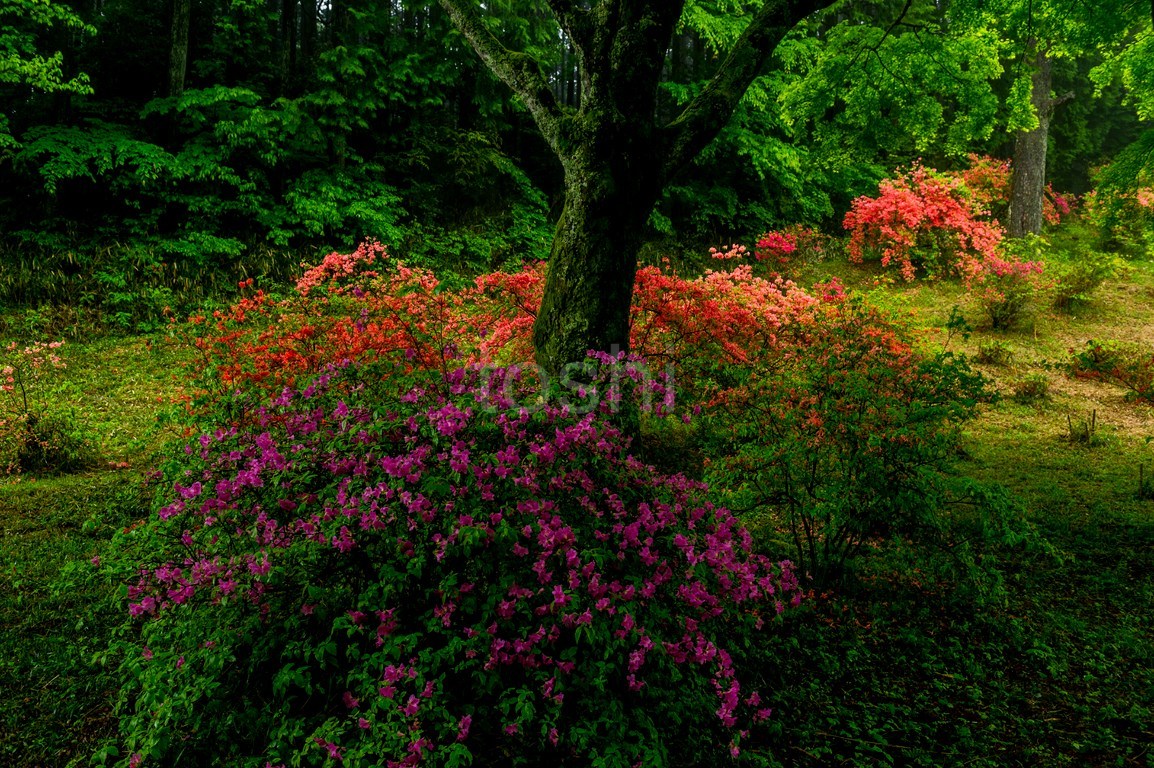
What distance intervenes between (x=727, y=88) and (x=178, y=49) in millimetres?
10508

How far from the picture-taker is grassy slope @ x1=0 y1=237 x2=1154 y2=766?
2.76 meters

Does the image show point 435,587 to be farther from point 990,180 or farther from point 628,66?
point 990,180

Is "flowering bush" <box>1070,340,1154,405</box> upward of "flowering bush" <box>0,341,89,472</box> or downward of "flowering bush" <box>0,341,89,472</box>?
upward

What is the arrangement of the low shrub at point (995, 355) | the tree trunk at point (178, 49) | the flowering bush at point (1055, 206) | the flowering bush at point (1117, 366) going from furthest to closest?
the flowering bush at point (1055, 206), the tree trunk at point (178, 49), the low shrub at point (995, 355), the flowering bush at point (1117, 366)

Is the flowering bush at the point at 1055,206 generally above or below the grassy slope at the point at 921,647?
above

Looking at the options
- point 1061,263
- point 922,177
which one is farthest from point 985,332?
point 922,177

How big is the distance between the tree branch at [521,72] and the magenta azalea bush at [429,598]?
9.12 ft

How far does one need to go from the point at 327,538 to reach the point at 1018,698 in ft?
10.6

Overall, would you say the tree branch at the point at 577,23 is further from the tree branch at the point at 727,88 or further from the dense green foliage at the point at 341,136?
the dense green foliage at the point at 341,136

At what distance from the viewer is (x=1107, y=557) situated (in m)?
4.48

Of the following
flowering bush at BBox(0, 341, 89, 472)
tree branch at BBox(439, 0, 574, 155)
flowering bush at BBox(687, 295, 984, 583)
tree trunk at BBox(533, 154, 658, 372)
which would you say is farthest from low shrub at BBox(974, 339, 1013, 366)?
flowering bush at BBox(0, 341, 89, 472)

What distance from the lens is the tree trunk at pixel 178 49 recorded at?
35.6ft

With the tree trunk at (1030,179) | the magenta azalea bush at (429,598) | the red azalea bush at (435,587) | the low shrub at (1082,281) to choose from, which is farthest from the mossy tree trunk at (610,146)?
the tree trunk at (1030,179)

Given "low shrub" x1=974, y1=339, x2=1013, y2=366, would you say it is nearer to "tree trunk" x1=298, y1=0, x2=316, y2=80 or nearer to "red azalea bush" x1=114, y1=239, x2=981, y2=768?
"red azalea bush" x1=114, y1=239, x2=981, y2=768
